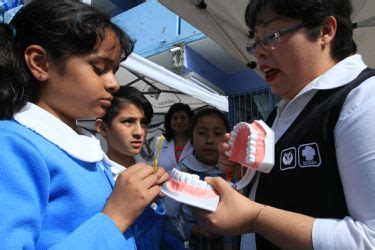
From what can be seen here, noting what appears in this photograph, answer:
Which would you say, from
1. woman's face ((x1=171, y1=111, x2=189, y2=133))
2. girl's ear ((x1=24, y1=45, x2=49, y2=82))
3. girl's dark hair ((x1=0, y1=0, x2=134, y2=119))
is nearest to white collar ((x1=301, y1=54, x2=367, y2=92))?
girl's dark hair ((x1=0, y1=0, x2=134, y2=119))

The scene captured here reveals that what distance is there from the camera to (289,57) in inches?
47.6

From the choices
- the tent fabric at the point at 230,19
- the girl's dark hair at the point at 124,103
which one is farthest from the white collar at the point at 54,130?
the tent fabric at the point at 230,19

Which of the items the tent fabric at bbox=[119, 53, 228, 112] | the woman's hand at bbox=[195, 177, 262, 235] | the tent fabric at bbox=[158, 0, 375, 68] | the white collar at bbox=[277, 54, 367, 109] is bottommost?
the woman's hand at bbox=[195, 177, 262, 235]

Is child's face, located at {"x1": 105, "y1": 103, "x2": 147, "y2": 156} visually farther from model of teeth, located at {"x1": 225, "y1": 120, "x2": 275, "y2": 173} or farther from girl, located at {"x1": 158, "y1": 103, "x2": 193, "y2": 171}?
girl, located at {"x1": 158, "y1": 103, "x2": 193, "y2": 171}

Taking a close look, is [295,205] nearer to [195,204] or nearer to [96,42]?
[195,204]

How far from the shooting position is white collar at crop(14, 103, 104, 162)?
3.26 ft

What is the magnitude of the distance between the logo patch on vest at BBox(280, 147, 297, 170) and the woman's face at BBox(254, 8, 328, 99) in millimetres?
272

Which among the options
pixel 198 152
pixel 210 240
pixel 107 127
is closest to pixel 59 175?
pixel 210 240

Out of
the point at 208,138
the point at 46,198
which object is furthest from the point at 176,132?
the point at 46,198

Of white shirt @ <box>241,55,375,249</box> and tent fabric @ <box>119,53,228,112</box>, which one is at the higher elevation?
tent fabric @ <box>119,53,228,112</box>

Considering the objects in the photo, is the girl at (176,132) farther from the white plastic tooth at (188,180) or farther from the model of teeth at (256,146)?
the white plastic tooth at (188,180)

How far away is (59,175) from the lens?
3.08ft

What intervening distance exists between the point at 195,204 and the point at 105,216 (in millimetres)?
243

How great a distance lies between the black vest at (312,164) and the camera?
38.6 inches
